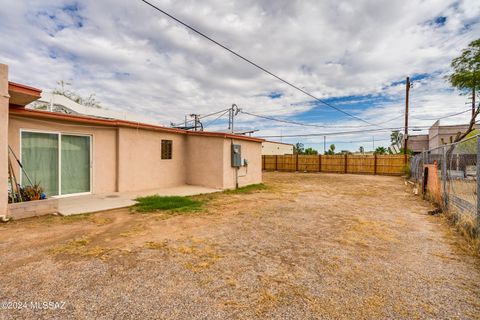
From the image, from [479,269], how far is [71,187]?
987 cm

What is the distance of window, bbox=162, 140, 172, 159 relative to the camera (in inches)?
389

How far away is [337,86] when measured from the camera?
60.7 ft

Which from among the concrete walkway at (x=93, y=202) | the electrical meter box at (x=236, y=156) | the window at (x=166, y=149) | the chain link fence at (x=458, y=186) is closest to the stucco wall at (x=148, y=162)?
the window at (x=166, y=149)

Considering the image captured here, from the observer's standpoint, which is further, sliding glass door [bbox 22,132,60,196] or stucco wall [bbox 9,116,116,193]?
stucco wall [bbox 9,116,116,193]

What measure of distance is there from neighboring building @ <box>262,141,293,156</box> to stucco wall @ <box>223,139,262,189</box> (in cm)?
2044

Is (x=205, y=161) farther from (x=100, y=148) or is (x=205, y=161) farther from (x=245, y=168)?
(x=100, y=148)

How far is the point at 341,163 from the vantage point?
20.4 meters

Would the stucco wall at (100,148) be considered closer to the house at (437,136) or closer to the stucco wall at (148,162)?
the stucco wall at (148,162)

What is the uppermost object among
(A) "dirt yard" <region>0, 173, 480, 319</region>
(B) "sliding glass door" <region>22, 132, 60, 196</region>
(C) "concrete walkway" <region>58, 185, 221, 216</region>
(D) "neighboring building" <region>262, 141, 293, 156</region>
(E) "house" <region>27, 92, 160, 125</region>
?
(E) "house" <region>27, 92, 160, 125</region>

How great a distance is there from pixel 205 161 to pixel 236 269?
25.2 ft

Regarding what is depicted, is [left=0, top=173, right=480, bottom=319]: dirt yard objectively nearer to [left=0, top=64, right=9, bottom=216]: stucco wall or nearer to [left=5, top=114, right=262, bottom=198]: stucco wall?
[left=0, top=64, right=9, bottom=216]: stucco wall

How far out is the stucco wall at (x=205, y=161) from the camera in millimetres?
9781

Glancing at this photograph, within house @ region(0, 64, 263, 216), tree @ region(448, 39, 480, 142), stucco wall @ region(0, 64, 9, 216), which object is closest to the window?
house @ region(0, 64, 263, 216)

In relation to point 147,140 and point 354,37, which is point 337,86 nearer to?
point 354,37
